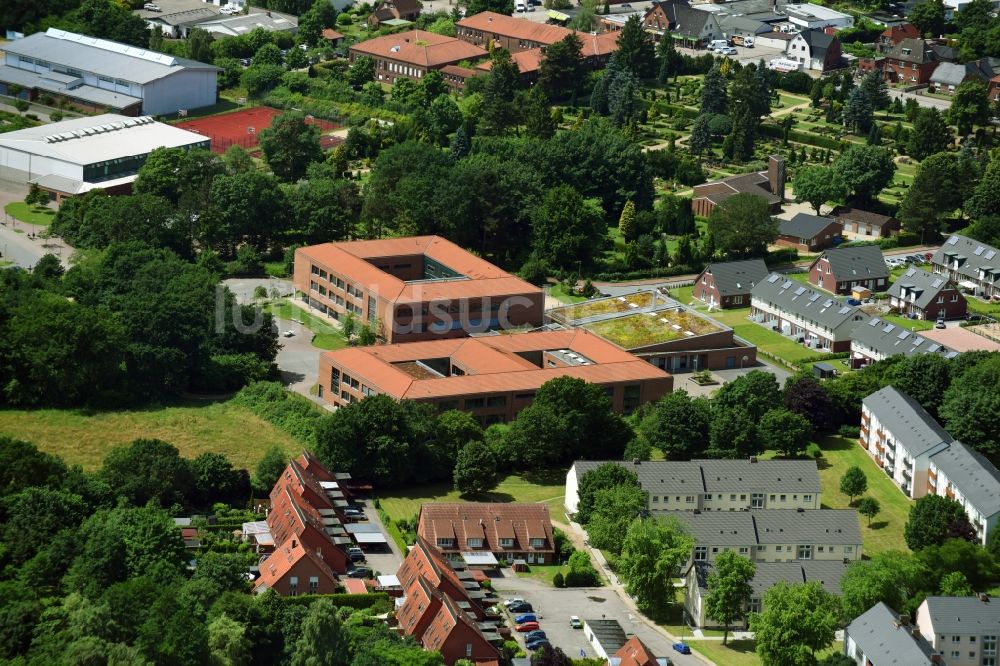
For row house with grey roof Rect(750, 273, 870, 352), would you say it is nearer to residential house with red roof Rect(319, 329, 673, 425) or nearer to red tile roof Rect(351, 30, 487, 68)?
residential house with red roof Rect(319, 329, 673, 425)

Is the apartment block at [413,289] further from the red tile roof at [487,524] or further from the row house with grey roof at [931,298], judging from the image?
the red tile roof at [487,524]

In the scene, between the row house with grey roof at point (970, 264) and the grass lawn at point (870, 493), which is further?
the row house with grey roof at point (970, 264)

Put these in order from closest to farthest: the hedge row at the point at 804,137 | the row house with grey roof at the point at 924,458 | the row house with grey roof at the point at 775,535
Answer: the row house with grey roof at the point at 775,535 → the row house with grey roof at the point at 924,458 → the hedge row at the point at 804,137

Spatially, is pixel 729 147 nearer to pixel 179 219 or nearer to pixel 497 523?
pixel 179 219

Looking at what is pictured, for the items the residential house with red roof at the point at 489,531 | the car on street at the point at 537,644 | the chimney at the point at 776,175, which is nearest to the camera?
the car on street at the point at 537,644

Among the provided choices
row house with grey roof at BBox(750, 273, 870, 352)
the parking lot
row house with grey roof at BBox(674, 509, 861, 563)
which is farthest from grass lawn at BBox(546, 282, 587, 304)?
the parking lot

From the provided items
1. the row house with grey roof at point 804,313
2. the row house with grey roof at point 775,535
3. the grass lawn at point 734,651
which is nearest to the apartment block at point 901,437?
the row house with grey roof at point 775,535
